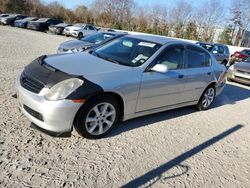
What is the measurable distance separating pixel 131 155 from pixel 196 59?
2892 millimetres

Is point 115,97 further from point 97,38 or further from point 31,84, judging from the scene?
point 97,38

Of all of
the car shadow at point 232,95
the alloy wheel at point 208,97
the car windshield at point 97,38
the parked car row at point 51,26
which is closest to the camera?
the alloy wheel at point 208,97

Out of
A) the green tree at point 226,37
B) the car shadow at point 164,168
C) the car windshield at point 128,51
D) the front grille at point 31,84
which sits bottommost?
the green tree at point 226,37

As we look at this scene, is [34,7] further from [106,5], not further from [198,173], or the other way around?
[198,173]

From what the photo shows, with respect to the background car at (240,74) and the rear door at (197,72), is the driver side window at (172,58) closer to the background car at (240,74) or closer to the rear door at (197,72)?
the rear door at (197,72)

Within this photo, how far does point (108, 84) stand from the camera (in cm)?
371

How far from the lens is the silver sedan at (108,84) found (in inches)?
136

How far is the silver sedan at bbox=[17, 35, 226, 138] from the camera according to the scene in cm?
344

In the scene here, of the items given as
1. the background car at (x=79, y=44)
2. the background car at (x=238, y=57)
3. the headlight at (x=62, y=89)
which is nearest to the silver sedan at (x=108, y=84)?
the headlight at (x=62, y=89)

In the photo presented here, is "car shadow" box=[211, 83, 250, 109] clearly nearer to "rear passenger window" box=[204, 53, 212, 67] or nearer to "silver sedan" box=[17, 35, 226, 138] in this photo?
"rear passenger window" box=[204, 53, 212, 67]

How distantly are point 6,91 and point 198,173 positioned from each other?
409 cm

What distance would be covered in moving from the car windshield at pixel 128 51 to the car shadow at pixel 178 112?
3.61ft

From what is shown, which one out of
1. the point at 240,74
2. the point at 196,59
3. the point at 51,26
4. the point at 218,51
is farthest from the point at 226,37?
the point at 196,59

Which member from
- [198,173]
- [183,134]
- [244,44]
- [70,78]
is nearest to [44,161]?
[70,78]
